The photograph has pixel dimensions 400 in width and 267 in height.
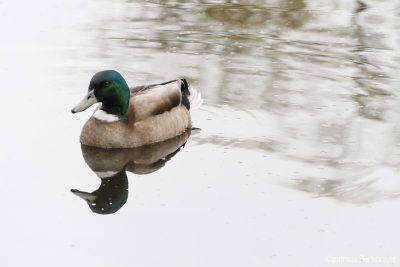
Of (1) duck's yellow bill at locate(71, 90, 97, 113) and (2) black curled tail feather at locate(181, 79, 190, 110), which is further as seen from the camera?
(2) black curled tail feather at locate(181, 79, 190, 110)

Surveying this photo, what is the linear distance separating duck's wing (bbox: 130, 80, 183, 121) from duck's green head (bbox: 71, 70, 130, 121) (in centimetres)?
23

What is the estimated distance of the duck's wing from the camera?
33.0 feet

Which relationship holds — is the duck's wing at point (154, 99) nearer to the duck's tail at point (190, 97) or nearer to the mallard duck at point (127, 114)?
the mallard duck at point (127, 114)

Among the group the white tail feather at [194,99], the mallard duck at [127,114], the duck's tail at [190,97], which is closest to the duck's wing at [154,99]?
the mallard duck at [127,114]

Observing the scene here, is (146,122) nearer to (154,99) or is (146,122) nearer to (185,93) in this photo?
(154,99)

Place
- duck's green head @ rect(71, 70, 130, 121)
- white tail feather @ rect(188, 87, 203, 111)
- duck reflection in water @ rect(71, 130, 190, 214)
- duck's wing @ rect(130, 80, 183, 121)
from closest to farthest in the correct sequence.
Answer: duck reflection in water @ rect(71, 130, 190, 214) → duck's green head @ rect(71, 70, 130, 121) → duck's wing @ rect(130, 80, 183, 121) → white tail feather @ rect(188, 87, 203, 111)

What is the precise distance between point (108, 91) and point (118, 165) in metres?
0.85

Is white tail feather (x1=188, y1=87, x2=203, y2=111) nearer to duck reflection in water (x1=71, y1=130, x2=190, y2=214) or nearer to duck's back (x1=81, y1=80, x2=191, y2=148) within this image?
duck's back (x1=81, y1=80, x2=191, y2=148)

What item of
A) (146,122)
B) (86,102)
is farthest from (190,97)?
(86,102)

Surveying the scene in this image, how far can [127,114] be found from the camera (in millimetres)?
9992

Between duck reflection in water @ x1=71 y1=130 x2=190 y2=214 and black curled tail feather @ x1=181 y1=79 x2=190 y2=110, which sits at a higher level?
black curled tail feather @ x1=181 y1=79 x2=190 y2=110

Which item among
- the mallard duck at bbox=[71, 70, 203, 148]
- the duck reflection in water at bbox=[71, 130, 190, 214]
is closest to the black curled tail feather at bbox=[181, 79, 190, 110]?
the mallard duck at bbox=[71, 70, 203, 148]

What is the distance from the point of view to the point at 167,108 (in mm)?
10273

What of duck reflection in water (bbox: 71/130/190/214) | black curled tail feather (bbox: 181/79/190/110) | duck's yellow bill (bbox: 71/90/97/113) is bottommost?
duck reflection in water (bbox: 71/130/190/214)
